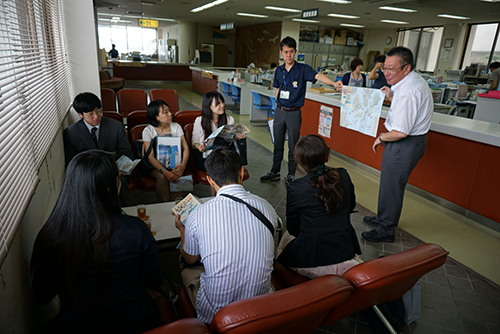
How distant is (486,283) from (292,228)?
1687 millimetres

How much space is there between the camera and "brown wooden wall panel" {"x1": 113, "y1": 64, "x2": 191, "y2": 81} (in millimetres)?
14992

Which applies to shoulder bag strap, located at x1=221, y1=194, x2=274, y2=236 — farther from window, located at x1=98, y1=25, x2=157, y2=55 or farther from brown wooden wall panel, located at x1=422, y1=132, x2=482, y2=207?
window, located at x1=98, y1=25, x2=157, y2=55

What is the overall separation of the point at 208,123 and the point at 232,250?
206 cm

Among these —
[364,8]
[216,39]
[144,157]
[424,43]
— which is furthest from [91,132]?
[216,39]

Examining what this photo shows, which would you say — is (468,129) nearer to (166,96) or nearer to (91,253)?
(91,253)

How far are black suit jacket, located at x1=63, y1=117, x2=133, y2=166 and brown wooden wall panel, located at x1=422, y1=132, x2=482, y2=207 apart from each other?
3322mm

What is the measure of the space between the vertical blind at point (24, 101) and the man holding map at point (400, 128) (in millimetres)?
2474

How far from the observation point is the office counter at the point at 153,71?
14.8 m

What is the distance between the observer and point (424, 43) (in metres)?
14.5

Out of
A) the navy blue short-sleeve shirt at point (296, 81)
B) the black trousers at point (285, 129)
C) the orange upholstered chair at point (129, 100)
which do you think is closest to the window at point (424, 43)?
the navy blue short-sleeve shirt at point (296, 81)

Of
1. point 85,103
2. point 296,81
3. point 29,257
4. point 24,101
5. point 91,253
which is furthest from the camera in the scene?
point 296,81

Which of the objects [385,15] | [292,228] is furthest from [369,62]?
[292,228]

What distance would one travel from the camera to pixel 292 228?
192 centimetres

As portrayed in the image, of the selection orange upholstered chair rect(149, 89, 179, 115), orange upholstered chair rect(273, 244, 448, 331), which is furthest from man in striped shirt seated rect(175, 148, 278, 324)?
orange upholstered chair rect(149, 89, 179, 115)
